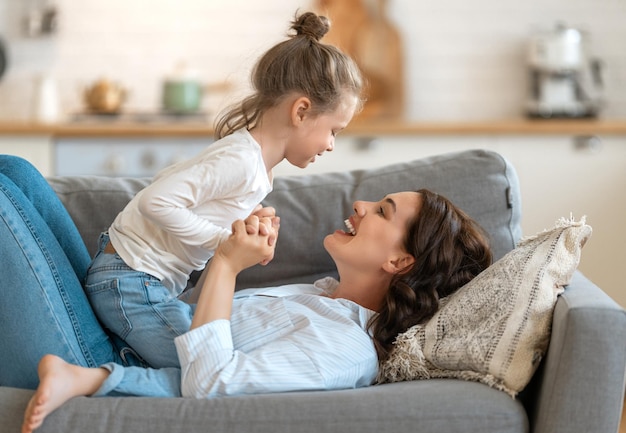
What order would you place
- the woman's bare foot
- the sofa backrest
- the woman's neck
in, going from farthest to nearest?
the sofa backrest < the woman's neck < the woman's bare foot

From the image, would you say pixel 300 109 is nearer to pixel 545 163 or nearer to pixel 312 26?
pixel 312 26

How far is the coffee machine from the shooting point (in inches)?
165

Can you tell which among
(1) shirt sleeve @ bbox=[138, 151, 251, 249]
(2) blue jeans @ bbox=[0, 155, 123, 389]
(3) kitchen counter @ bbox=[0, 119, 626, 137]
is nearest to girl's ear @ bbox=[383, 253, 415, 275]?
(1) shirt sleeve @ bbox=[138, 151, 251, 249]

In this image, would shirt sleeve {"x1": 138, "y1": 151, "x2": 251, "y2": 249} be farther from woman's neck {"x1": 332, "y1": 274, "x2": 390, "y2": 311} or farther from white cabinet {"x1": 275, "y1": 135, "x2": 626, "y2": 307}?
white cabinet {"x1": 275, "y1": 135, "x2": 626, "y2": 307}

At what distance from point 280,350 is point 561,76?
2.86 metres

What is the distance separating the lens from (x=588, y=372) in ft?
5.58

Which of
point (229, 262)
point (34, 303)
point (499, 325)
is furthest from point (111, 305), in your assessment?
point (499, 325)

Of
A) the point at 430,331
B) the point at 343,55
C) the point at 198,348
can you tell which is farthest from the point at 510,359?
the point at 343,55

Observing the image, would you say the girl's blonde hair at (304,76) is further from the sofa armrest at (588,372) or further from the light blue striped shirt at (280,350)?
the sofa armrest at (588,372)

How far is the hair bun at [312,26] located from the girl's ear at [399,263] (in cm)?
53

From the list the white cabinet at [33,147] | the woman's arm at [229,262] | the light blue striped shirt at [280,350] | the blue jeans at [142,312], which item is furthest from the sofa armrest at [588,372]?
the white cabinet at [33,147]

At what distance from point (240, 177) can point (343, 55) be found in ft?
1.32

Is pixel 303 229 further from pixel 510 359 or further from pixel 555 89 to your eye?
pixel 555 89

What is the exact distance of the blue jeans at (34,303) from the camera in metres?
1.84
